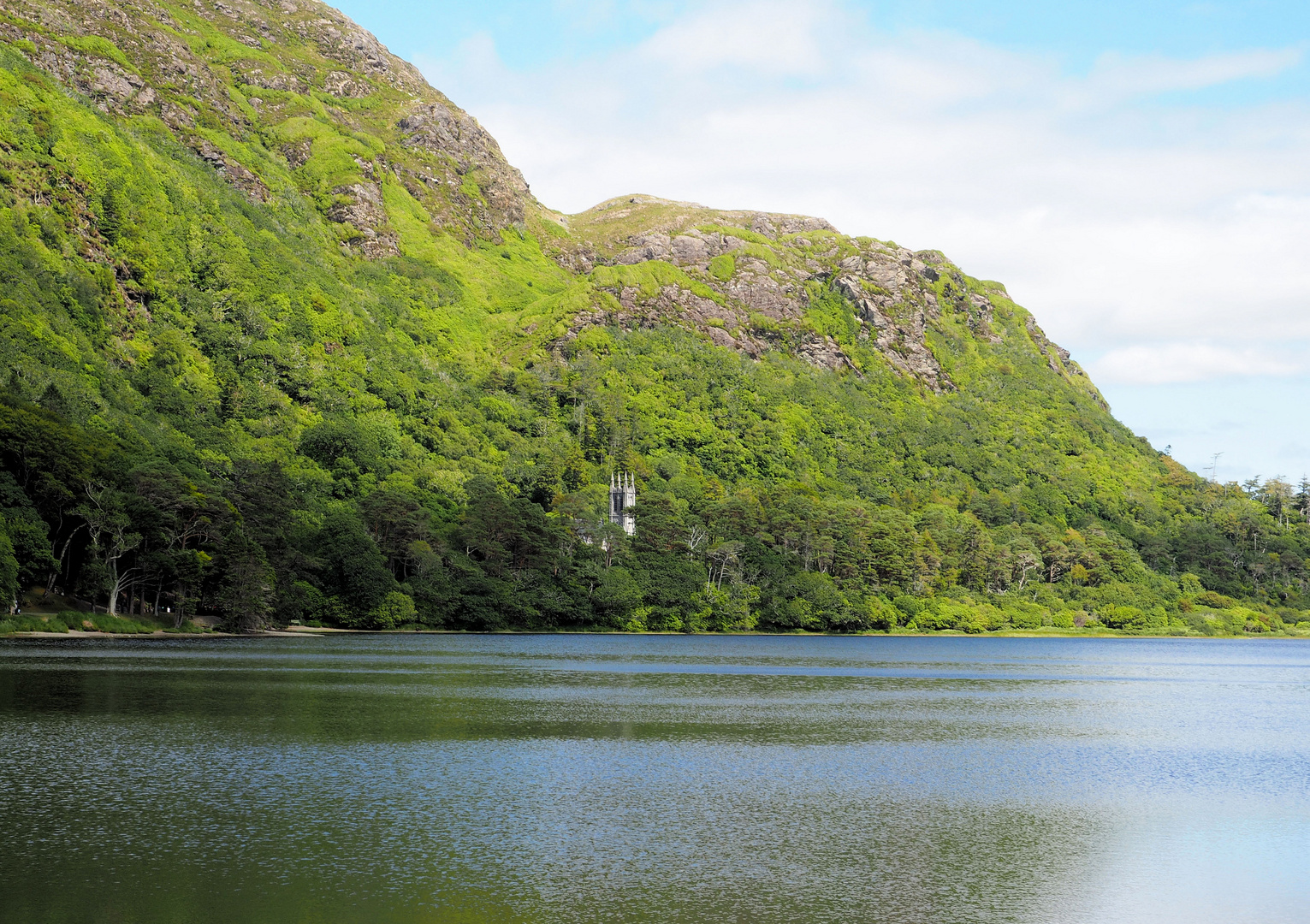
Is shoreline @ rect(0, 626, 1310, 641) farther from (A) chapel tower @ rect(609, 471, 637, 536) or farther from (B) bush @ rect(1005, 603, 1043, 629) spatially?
(A) chapel tower @ rect(609, 471, 637, 536)

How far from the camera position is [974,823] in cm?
2808

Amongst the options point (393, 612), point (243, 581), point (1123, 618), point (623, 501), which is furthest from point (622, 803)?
point (1123, 618)

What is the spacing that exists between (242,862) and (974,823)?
17.8m

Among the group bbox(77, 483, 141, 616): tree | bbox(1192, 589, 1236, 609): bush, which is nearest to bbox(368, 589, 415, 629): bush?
bbox(77, 483, 141, 616): tree

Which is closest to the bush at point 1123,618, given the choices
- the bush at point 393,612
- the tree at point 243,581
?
the bush at point 393,612

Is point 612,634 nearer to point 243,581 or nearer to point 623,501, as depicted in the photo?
point 623,501

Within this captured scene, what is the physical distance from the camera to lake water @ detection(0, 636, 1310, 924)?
20438 mm

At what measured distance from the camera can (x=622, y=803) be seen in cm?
2911

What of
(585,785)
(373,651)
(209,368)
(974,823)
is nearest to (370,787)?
(585,785)

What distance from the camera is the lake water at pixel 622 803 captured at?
20.4m

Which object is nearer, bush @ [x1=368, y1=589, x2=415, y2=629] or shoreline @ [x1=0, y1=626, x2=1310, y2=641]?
shoreline @ [x1=0, y1=626, x2=1310, y2=641]

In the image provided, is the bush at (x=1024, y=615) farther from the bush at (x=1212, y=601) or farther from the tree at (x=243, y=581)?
the tree at (x=243, y=581)

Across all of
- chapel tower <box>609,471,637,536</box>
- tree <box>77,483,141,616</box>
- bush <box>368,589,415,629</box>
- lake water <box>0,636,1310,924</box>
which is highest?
chapel tower <box>609,471,637,536</box>

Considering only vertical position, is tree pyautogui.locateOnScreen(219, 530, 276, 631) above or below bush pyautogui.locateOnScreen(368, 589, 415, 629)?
above
